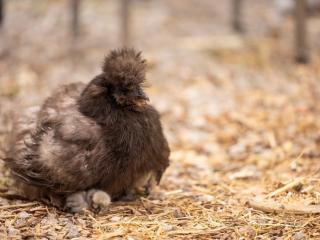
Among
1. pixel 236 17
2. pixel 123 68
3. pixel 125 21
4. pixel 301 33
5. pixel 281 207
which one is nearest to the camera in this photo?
pixel 281 207

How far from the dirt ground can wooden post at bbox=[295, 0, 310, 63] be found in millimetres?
161

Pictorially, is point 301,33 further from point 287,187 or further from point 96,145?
point 96,145

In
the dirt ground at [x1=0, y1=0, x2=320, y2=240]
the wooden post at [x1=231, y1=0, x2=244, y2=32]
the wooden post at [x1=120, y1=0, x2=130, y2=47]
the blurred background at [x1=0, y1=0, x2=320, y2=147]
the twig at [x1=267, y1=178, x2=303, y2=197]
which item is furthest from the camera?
the wooden post at [x1=231, y1=0, x2=244, y2=32]

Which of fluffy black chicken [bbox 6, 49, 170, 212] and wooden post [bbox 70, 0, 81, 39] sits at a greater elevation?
wooden post [bbox 70, 0, 81, 39]

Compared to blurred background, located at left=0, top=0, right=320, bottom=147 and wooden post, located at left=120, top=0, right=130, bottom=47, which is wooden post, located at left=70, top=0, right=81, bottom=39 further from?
wooden post, located at left=120, top=0, right=130, bottom=47

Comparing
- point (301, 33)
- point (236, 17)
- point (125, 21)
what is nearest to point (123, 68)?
point (125, 21)

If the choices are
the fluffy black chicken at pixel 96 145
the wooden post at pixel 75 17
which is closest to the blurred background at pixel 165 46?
the wooden post at pixel 75 17

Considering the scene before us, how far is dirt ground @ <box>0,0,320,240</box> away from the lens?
10.4ft

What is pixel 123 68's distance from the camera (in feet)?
11.2

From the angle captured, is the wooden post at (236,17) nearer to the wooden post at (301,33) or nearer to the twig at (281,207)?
the wooden post at (301,33)

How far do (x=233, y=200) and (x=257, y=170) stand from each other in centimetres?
88

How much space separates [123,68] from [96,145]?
1.69ft

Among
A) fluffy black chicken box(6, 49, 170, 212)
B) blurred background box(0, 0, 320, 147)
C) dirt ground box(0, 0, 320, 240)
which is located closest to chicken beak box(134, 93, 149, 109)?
fluffy black chicken box(6, 49, 170, 212)

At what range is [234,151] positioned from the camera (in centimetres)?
495
